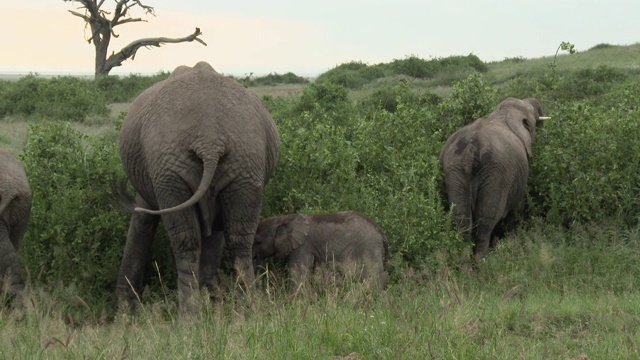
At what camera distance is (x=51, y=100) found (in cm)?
2952

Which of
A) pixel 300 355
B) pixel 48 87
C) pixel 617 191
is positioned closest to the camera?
pixel 300 355

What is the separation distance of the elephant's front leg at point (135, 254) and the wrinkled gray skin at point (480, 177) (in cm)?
328

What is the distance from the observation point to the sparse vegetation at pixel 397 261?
556 cm

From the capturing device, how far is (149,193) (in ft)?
25.2

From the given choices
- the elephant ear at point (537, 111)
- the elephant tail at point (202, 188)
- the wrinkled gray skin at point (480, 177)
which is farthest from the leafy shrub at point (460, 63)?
the elephant tail at point (202, 188)

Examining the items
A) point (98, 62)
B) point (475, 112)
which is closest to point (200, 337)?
point (475, 112)

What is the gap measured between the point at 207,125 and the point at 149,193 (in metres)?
1.00

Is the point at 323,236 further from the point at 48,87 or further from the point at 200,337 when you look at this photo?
the point at 48,87

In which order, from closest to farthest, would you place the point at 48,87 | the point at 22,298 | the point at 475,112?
the point at 22,298 < the point at 475,112 < the point at 48,87

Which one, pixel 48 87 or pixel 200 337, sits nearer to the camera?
pixel 200 337

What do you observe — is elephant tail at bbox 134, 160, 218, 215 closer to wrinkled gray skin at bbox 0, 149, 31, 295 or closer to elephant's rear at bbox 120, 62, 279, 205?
elephant's rear at bbox 120, 62, 279, 205

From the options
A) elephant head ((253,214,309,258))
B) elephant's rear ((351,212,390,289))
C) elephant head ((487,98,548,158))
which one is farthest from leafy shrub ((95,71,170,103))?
elephant's rear ((351,212,390,289))

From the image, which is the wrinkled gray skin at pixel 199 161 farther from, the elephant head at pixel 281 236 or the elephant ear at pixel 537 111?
the elephant ear at pixel 537 111

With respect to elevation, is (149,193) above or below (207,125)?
below
